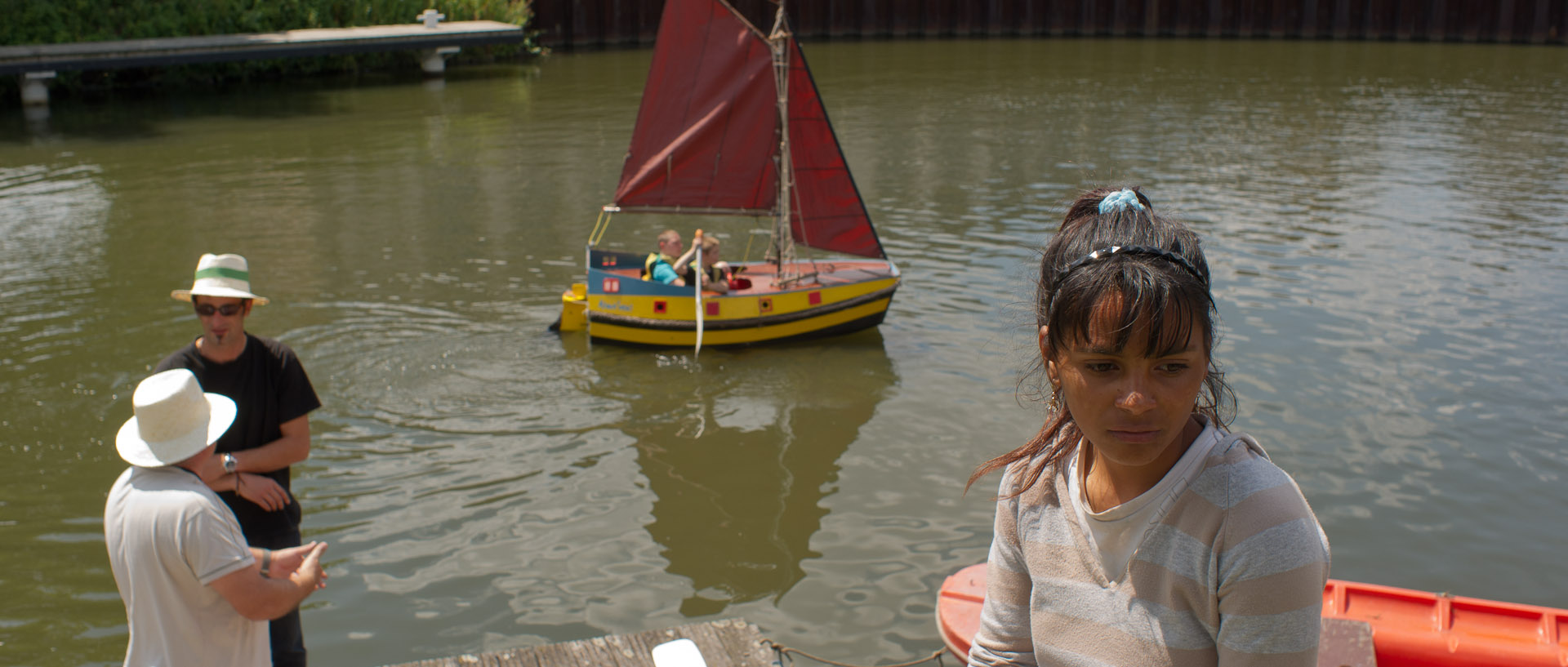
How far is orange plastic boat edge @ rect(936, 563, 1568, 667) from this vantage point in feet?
16.8

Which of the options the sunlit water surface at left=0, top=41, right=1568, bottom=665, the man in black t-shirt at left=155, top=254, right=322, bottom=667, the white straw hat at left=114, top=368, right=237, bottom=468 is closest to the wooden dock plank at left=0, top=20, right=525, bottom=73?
the sunlit water surface at left=0, top=41, right=1568, bottom=665

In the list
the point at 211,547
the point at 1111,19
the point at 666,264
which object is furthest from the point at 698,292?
the point at 1111,19

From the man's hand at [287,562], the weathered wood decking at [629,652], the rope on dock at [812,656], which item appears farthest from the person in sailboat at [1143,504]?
the weathered wood decking at [629,652]

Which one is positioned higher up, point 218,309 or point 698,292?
point 218,309

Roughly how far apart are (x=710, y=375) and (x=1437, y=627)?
7052mm

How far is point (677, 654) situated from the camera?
2.54 m

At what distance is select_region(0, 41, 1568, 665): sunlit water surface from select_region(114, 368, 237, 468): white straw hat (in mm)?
2667

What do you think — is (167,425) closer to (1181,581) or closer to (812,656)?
(1181,581)

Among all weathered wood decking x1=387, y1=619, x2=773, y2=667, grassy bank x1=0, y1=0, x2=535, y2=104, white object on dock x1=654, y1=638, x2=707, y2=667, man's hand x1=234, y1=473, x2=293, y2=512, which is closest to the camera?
white object on dock x1=654, y1=638, x2=707, y2=667

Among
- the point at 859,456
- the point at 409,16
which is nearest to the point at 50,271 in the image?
→ the point at 859,456

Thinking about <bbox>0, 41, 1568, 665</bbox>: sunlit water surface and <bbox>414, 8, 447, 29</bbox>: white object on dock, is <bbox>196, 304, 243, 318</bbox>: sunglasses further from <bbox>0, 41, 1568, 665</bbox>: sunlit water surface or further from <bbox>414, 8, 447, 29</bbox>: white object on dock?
<bbox>414, 8, 447, 29</bbox>: white object on dock

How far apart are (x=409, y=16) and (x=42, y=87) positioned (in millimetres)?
11675

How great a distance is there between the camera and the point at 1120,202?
2014mm

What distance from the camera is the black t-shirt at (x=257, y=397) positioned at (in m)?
4.69
